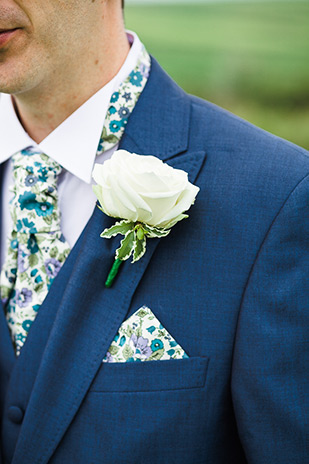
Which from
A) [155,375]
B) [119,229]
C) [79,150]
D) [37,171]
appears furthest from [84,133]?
[155,375]

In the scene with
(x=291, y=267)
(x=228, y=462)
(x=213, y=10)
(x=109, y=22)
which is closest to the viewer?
(x=291, y=267)

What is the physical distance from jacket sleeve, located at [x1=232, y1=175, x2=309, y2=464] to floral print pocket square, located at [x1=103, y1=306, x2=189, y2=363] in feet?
0.54

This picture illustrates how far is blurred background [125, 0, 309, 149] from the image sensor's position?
12.1ft

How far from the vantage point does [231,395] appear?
146cm

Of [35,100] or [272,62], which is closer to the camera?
[35,100]

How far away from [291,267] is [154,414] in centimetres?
48

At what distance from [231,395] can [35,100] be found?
0.96 metres

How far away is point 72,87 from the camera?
65.1 inches

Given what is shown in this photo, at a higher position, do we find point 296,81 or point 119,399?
point 119,399

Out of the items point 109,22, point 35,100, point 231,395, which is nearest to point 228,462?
point 231,395

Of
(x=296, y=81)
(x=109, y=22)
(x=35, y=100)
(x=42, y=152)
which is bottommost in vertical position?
(x=296, y=81)

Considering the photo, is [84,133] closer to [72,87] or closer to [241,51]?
[72,87]

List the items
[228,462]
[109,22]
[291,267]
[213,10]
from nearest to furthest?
1. [291,267]
2. [228,462]
3. [109,22]
4. [213,10]

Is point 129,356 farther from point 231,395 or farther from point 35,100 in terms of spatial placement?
point 35,100
